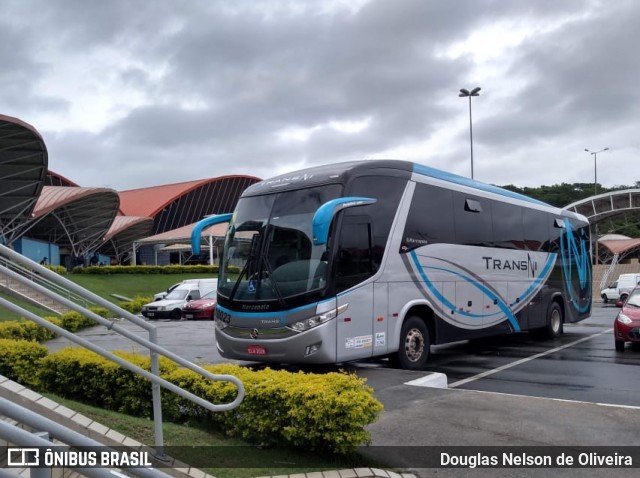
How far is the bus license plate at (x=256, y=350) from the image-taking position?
8.96 m

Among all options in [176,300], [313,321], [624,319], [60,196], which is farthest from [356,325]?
[60,196]

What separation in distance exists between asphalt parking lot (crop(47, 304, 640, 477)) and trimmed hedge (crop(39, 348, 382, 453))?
54 centimetres

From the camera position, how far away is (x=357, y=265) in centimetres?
921

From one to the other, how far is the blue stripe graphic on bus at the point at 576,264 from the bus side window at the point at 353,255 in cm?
901

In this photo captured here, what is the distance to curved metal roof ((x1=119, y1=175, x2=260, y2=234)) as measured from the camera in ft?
259

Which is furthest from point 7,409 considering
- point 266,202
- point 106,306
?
point 266,202

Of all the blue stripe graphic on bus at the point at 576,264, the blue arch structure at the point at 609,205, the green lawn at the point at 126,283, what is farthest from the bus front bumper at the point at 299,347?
the blue arch structure at the point at 609,205

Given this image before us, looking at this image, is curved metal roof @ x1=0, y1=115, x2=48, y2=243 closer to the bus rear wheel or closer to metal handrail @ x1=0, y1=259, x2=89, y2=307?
metal handrail @ x1=0, y1=259, x2=89, y2=307

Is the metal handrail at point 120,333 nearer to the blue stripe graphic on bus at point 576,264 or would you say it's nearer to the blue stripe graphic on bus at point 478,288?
the blue stripe graphic on bus at point 478,288

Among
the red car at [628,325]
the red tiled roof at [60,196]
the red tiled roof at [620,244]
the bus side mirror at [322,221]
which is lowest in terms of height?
the red car at [628,325]

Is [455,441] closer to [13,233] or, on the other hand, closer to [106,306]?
[106,306]

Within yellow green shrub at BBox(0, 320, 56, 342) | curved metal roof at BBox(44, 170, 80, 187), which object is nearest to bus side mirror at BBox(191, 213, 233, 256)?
yellow green shrub at BBox(0, 320, 56, 342)

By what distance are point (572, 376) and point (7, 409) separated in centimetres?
948

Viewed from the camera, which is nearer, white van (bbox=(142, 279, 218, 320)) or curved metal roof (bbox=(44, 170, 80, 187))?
white van (bbox=(142, 279, 218, 320))
